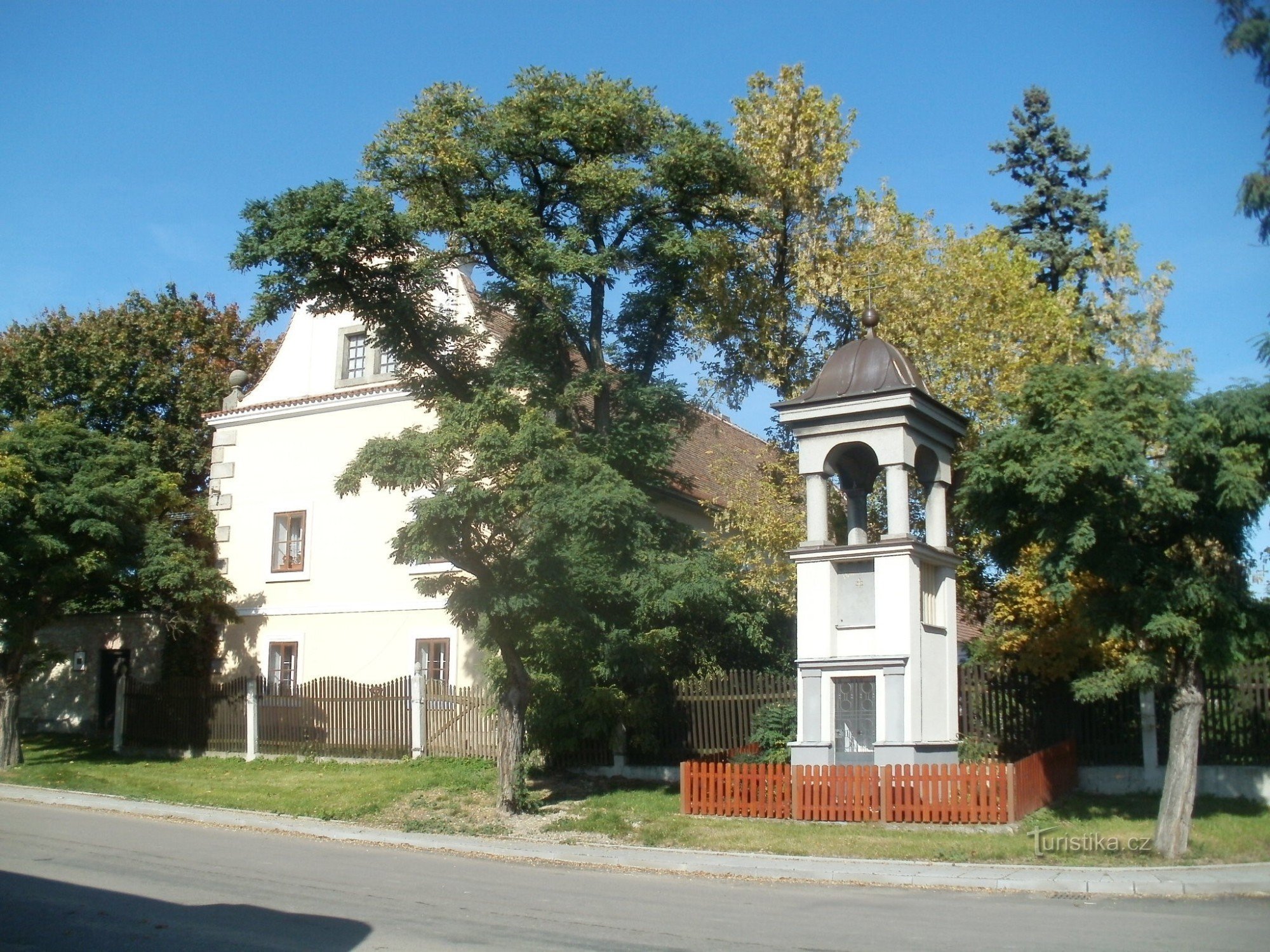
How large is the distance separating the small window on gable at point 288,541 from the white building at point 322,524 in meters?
0.03

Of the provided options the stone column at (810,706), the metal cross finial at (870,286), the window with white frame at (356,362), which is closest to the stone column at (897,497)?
the stone column at (810,706)

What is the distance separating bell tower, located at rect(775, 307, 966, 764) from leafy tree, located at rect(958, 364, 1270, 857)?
2.70m

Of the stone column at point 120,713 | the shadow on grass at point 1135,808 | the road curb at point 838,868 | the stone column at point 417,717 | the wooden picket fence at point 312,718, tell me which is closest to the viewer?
the road curb at point 838,868

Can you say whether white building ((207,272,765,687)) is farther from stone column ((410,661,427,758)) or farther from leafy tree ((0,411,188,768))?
leafy tree ((0,411,188,768))

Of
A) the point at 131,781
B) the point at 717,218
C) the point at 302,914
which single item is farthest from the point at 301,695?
the point at 302,914

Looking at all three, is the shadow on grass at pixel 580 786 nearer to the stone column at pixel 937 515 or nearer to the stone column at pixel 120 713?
the stone column at pixel 937 515

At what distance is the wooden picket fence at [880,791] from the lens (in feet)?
50.5

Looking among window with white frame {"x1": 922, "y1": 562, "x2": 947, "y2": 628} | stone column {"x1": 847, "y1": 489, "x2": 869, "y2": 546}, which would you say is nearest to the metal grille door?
window with white frame {"x1": 922, "y1": 562, "x2": 947, "y2": 628}

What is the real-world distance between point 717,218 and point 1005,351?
541 cm

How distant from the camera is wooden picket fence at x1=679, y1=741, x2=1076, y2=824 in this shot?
15.4 metres

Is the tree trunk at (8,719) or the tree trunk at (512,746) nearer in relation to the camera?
the tree trunk at (512,746)

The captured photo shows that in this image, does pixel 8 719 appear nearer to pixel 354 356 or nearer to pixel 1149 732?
pixel 354 356

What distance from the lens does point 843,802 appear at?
53.3 feet

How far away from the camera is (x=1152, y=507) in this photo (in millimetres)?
13461
